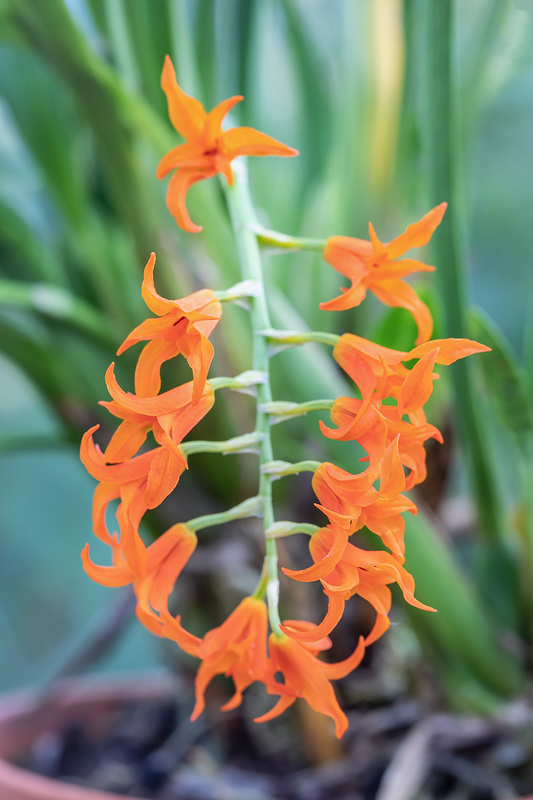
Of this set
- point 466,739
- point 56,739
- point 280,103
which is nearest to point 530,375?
point 466,739

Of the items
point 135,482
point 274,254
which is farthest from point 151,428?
point 274,254

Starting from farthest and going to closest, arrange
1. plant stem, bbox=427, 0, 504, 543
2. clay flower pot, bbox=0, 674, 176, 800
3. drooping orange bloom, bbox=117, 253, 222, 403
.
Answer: clay flower pot, bbox=0, 674, 176, 800 → plant stem, bbox=427, 0, 504, 543 → drooping orange bloom, bbox=117, 253, 222, 403

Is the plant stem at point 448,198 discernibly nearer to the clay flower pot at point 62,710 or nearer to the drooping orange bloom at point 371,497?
the drooping orange bloom at point 371,497

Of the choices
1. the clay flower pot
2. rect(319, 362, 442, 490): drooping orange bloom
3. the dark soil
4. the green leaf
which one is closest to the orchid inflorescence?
rect(319, 362, 442, 490): drooping orange bloom

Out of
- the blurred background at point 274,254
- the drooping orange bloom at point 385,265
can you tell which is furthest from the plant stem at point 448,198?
the drooping orange bloom at point 385,265

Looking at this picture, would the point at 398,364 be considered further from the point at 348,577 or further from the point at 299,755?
the point at 299,755

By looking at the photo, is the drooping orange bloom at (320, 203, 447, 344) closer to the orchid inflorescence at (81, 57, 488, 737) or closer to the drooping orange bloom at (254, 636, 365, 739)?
the orchid inflorescence at (81, 57, 488, 737)

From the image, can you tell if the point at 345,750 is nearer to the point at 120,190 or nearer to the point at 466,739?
the point at 466,739
